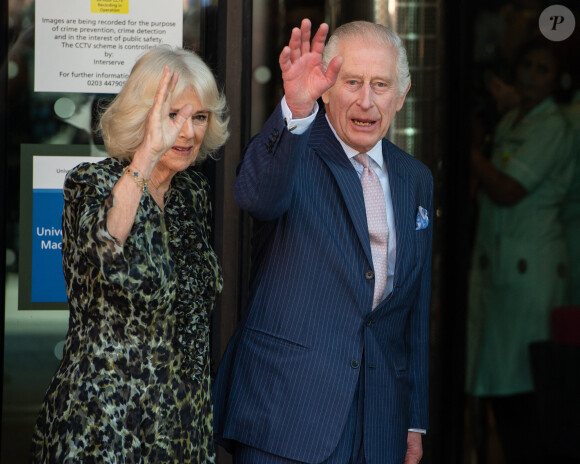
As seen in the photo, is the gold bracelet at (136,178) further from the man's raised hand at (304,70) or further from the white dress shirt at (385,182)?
the white dress shirt at (385,182)

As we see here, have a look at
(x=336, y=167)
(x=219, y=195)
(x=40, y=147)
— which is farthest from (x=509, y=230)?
(x=40, y=147)

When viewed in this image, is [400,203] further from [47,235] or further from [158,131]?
[47,235]

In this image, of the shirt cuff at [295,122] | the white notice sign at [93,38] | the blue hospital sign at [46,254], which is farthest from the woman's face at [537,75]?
the blue hospital sign at [46,254]

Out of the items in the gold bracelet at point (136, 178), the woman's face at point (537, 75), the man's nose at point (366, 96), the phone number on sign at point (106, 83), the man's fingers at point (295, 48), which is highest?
the woman's face at point (537, 75)

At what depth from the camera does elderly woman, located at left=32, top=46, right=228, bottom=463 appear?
265 centimetres

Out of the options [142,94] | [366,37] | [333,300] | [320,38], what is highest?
[366,37]

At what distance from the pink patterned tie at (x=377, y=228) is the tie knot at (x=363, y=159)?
37mm

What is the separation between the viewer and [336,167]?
294 cm

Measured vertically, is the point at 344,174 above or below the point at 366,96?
below

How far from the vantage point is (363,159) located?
3.10m

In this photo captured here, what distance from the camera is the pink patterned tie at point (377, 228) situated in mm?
2959

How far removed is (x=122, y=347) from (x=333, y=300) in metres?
0.67

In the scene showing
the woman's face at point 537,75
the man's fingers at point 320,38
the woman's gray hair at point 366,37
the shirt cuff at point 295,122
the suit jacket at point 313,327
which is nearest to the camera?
the man's fingers at point 320,38

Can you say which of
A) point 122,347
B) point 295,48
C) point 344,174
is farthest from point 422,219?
point 122,347
